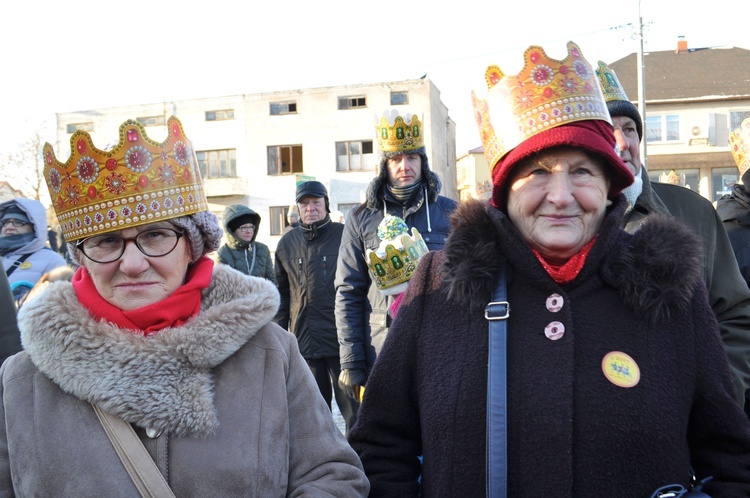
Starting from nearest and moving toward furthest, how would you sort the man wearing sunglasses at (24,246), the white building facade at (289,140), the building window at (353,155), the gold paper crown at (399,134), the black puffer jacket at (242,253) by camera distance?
the gold paper crown at (399,134) → the man wearing sunglasses at (24,246) → the black puffer jacket at (242,253) → the white building facade at (289,140) → the building window at (353,155)

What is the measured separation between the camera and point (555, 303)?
1936 millimetres

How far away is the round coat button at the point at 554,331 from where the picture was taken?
189 centimetres

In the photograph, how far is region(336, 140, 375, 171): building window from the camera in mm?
34025

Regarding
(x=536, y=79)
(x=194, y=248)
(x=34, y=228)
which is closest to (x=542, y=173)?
(x=536, y=79)

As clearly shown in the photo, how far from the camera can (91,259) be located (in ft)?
7.26

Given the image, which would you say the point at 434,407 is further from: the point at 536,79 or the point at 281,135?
the point at 281,135

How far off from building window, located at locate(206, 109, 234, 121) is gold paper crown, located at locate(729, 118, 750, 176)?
32928 millimetres

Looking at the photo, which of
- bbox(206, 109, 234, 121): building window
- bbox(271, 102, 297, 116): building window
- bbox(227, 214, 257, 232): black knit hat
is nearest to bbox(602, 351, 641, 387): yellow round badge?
bbox(227, 214, 257, 232): black knit hat

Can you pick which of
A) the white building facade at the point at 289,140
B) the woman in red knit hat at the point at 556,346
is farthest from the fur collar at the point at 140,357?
the white building facade at the point at 289,140

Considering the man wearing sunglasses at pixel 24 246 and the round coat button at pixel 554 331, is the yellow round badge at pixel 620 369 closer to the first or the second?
the round coat button at pixel 554 331

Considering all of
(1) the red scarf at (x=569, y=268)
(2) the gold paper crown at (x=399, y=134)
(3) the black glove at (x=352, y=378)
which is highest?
(2) the gold paper crown at (x=399, y=134)

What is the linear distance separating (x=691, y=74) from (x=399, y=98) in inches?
716

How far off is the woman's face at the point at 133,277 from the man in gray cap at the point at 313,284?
376cm

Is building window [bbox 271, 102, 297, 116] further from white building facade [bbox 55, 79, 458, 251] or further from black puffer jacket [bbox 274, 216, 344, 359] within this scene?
black puffer jacket [bbox 274, 216, 344, 359]
